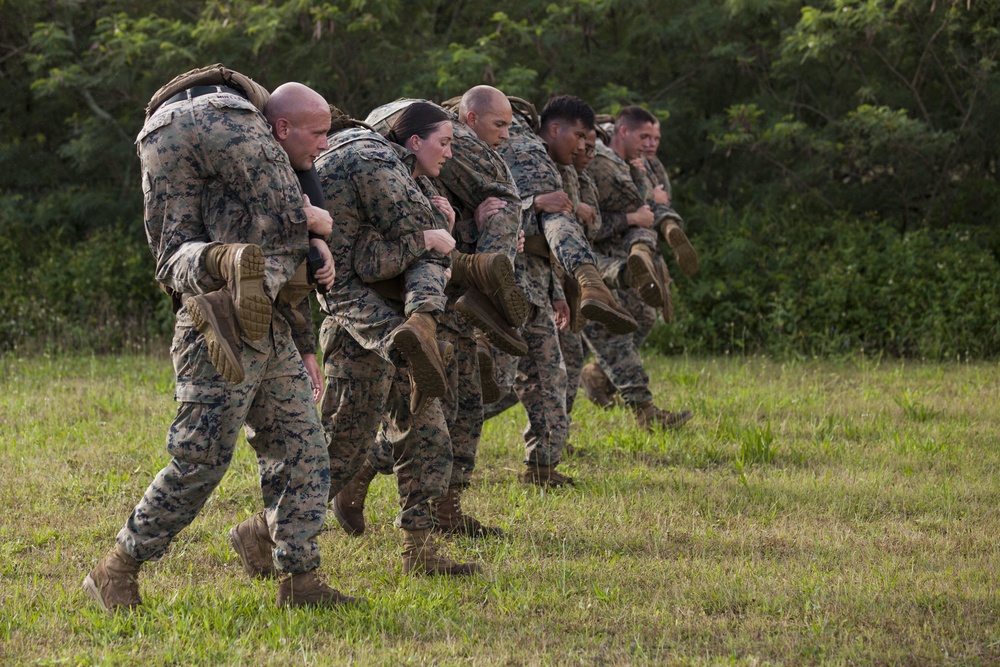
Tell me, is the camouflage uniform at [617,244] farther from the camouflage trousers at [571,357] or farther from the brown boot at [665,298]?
the camouflage trousers at [571,357]

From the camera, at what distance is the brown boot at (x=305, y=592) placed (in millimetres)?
4520

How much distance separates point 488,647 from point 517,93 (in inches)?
332

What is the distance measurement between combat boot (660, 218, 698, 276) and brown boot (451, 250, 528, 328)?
3.43 meters

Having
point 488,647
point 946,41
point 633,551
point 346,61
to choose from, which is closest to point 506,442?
point 633,551

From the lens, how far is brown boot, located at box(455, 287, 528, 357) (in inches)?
218

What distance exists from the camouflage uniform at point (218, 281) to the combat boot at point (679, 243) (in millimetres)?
4886

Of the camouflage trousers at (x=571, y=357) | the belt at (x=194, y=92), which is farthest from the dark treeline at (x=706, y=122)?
the belt at (x=194, y=92)

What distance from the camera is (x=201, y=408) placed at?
13.8 feet

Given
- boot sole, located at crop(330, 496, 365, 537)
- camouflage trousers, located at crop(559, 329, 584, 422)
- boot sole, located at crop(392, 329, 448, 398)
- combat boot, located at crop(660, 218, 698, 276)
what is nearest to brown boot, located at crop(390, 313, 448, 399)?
boot sole, located at crop(392, 329, 448, 398)

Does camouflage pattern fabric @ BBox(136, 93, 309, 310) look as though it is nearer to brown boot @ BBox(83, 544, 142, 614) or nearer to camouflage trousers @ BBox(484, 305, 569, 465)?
brown boot @ BBox(83, 544, 142, 614)

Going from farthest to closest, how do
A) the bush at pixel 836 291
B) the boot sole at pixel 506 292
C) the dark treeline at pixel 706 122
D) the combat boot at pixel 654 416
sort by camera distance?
the dark treeline at pixel 706 122 < the bush at pixel 836 291 < the combat boot at pixel 654 416 < the boot sole at pixel 506 292

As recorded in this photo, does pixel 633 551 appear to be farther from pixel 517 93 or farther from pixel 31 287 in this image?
pixel 31 287

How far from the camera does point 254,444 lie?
4.52 metres

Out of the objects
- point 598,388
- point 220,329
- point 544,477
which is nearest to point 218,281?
point 220,329
